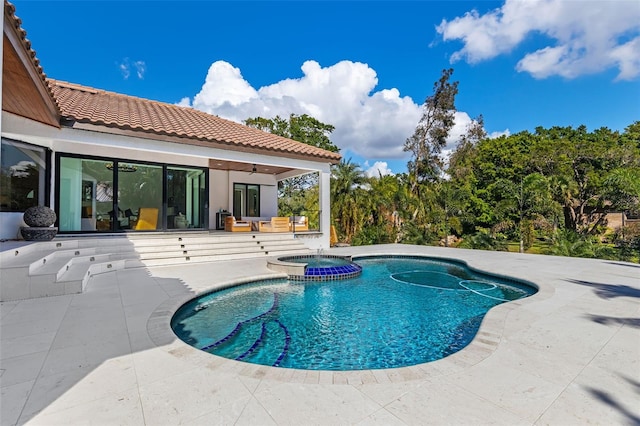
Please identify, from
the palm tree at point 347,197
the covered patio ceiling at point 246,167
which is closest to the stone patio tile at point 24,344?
the covered patio ceiling at point 246,167

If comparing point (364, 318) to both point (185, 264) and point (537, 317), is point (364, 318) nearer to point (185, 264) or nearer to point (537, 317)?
point (537, 317)

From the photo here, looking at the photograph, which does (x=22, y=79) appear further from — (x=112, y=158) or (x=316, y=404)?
(x=316, y=404)

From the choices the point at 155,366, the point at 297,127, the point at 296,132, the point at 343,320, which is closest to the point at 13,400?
the point at 155,366

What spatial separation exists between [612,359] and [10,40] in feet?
29.2

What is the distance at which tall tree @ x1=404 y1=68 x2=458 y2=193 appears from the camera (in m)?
27.5

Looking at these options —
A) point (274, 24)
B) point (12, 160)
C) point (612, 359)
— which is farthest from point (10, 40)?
point (274, 24)

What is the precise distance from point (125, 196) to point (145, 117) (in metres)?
3.18

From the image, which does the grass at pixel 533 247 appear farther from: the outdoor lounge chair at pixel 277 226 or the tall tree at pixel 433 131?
the outdoor lounge chair at pixel 277 226

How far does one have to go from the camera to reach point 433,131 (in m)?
28.1

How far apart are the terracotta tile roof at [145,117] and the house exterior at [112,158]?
5 centimetres

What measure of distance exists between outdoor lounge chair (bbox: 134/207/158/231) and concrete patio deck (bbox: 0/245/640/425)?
701cm

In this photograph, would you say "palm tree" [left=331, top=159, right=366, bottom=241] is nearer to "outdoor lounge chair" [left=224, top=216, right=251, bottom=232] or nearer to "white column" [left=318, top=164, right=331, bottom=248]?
"white column" [left=318, top=164, right=331, bottom=248]

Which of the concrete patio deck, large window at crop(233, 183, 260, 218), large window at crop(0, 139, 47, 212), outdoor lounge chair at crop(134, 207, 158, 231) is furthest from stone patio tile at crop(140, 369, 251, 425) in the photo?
large window at crop(233, 183, 260, 218)

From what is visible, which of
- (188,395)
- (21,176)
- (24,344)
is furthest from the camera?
(21,176)
